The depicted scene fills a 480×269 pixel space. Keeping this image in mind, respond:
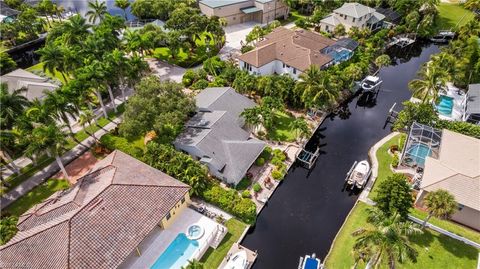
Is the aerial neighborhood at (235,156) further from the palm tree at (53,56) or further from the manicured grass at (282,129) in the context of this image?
the manicured grass at (282,129)

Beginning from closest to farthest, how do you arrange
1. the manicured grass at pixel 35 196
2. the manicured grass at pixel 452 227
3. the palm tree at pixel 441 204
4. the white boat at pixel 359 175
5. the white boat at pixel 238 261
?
the palm tree at pixel 441 204, the white boat at pixel 238 261, the manicured grass at pixel 452 227, the manicured grass at pixel 35 196, the white boat at pixel 359 175

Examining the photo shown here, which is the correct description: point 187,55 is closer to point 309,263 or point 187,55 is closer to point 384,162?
point 384,162

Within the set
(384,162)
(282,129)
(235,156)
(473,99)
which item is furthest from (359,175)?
(473,99)

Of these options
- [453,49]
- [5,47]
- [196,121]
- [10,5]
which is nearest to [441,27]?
[453,49]

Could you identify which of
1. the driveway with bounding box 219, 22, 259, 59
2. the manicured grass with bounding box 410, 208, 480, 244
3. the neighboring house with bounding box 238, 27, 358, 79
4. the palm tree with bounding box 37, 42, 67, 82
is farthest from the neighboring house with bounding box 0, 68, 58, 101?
the manicured grass with bounding box 410, 208, 480, 244

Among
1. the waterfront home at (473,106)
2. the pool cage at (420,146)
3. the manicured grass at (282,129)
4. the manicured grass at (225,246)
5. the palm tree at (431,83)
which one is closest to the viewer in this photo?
the manicured grass at (225,246)

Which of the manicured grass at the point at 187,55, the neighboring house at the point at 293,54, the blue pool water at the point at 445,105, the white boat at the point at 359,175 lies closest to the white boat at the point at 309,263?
the white boat at the point at 359,175
